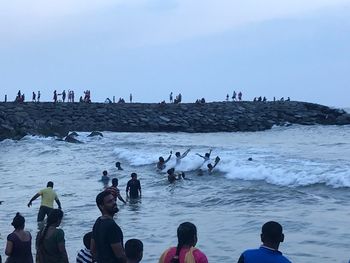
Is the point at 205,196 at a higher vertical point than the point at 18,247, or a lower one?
lower

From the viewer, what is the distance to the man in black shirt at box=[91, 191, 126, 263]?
522cm

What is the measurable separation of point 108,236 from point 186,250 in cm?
85

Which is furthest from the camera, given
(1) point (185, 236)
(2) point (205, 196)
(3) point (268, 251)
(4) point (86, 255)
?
(2) point (205, 196)

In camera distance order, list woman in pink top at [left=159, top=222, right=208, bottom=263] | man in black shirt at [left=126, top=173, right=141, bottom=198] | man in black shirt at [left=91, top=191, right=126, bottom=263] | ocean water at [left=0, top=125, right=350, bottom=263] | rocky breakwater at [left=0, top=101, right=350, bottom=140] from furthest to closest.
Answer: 1. rocky breakwater at [left=0, top=101, right=350, bottom=140]
2. man in black shirt at [left=126, top=173, right=141, bottom=198]
3. ocean water at [left=0, top=125, right=350, bottom=263]
4. man in black shirt at [left=91, top=191, right=126, bottom=263]
5. woman in pink top at [left=159, top=222, right=208, bottom=263]

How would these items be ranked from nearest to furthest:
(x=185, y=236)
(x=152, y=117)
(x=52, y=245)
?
(x=185, y=236) < (x=52, y=245) < (x=152, y=117)

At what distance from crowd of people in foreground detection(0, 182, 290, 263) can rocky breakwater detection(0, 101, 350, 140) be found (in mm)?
35386

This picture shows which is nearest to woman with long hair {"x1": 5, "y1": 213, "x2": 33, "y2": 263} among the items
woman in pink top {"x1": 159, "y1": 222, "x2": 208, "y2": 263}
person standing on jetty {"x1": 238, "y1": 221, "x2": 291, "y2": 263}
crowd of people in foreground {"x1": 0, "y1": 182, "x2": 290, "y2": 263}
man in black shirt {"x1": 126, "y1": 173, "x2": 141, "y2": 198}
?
crowd of people in foreground {"x1": 0, "y1": 182, "x2": 290, "y2": 263}

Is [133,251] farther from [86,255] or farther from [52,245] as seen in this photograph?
[52,245]

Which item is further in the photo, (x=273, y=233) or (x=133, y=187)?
(x=133, y=187)

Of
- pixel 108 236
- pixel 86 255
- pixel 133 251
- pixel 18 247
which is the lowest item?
pixel 18 247

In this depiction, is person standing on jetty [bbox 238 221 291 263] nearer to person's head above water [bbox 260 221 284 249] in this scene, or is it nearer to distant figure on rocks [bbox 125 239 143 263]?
person's head above water [bbox 260 221 284 249]

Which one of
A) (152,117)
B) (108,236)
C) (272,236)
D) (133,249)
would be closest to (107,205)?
(108,236)

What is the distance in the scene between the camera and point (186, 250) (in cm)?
467

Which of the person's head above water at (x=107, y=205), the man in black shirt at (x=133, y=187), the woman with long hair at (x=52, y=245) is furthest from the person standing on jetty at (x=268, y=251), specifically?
the man in black shirt at (x=133, y=187)
